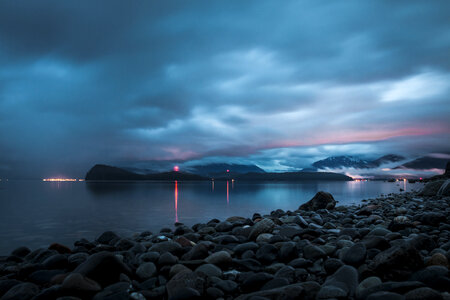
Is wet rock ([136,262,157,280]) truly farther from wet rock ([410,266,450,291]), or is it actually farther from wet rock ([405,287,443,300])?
wet rock ([410,266,450,291])

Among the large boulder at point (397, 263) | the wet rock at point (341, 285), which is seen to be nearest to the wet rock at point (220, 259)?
the wet rock at point (341, 285)

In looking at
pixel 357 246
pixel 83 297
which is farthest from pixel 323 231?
pixel 83 297

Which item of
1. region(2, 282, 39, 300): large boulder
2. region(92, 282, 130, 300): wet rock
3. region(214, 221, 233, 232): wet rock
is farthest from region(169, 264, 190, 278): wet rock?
Answer: region(214, 221, 233, 232): wet rock

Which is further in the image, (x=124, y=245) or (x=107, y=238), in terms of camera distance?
(x=107, y=238)

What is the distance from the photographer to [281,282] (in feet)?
15.7

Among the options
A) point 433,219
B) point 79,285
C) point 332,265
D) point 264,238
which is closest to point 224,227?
point 264,238

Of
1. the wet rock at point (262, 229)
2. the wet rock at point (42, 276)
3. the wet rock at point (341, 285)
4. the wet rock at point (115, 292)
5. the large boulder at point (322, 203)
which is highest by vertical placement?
the wet rock at point (262, 229)

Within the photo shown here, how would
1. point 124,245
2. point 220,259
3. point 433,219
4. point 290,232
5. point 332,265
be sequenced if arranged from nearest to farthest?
point 332,265, point 220,259, point 124,245, point 290,232, point 433,219

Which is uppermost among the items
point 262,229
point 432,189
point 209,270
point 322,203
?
point 262,229

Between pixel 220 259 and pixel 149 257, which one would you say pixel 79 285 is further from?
pixel 220 259

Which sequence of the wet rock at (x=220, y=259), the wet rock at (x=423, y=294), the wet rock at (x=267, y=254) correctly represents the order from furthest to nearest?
the wet rock at (x=267, y=254), the wet rock at (x=220, y=259), the wet rock at (x=423, y=294)

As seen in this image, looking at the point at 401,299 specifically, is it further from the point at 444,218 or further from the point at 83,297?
the point at 444,218

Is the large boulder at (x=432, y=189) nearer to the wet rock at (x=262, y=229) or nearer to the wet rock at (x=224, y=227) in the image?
the wet rock at (x=224, y=227)

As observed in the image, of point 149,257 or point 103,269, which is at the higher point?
point 103,269
